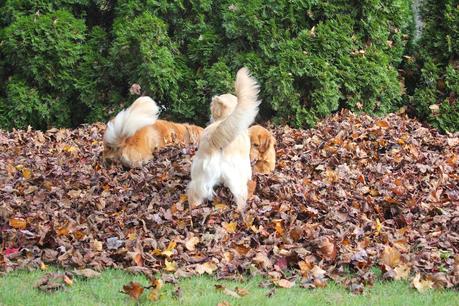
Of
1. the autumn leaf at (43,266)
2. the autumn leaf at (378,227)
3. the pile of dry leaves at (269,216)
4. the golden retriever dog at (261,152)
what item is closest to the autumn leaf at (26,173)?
the pile of dry leaves at (269,216)

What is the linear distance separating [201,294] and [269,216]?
176 centimetres

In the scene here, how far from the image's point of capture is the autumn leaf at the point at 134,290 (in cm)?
516

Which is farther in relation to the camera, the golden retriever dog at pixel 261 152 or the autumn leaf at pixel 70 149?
the autumn leaf at pixel 70 149

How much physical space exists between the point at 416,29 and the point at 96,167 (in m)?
6.21

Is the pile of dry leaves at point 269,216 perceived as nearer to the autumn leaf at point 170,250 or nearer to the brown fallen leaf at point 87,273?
the autumn leaf at point 170,250

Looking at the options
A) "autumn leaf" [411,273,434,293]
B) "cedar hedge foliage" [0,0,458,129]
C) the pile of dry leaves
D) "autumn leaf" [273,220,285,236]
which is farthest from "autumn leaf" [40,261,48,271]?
"cedar hedge foliage" [0,0,458,129]

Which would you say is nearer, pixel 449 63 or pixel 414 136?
pixel 414 136

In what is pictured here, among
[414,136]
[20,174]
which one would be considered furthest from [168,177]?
[414,136]

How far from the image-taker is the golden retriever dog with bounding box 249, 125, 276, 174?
830 centimetres

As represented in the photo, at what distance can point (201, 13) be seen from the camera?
A: 37.9 ft

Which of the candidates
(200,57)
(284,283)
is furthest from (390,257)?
(200,57)

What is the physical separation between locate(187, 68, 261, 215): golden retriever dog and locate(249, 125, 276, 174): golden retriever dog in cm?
111

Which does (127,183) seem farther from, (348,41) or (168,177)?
(348,41)

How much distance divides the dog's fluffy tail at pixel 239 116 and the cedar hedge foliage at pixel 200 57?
13.8 ft
